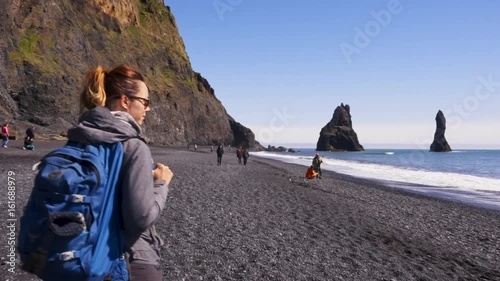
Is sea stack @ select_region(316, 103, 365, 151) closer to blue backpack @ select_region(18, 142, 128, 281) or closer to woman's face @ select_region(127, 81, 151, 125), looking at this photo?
woman's face @ select_region(127, 81, 151, 125)

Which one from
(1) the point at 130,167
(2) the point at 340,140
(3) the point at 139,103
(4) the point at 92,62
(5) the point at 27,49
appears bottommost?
(1) the point at 130,167

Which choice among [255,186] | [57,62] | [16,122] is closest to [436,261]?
[255,186]

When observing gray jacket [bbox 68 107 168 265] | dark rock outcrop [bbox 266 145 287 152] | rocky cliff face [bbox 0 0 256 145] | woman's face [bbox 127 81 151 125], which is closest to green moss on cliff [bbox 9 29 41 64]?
rocky cliff face [bbox 0 0 256 145]

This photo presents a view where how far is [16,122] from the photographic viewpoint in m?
37.9

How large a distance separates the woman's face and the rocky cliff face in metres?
40.7

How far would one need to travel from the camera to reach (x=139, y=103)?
231 centimetres

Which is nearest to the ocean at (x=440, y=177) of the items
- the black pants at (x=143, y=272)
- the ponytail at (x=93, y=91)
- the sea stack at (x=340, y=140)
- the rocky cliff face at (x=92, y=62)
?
the black pants at (x=143, y=272)

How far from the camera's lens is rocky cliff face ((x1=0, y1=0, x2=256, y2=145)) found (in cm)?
4234

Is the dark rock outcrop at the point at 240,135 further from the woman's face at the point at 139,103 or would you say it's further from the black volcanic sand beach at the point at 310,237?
the woman's face at the point at 139,103

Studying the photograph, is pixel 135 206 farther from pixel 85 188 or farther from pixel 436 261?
pixel 436 261

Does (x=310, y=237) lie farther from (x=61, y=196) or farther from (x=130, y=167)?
(x=61, y=196)

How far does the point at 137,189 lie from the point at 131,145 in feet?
0.83

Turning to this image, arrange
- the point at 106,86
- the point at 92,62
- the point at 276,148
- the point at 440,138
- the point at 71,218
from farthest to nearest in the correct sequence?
the point at 440,138, the point at 276,148, the point at 92,62, the point at 106,86, the point at 71,218


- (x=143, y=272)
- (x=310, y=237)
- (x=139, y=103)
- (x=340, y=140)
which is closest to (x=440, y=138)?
(x=340, y=140)
